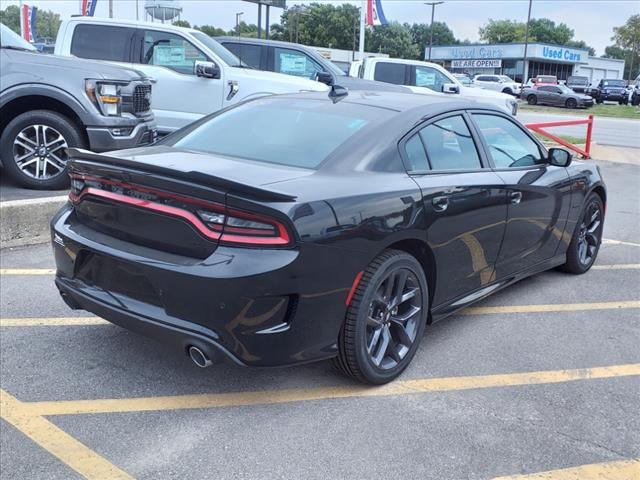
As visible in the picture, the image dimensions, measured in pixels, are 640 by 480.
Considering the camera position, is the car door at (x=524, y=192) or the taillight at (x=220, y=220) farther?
the car door at (x=524, y=192)

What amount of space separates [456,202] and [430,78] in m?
11.4

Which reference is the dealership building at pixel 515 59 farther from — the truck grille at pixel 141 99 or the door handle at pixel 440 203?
the door handle at pixel 440 203

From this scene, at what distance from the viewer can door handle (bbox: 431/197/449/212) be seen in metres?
3.63

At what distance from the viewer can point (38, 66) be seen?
6.81 metres

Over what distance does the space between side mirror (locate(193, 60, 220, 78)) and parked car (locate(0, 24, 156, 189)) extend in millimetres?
2199

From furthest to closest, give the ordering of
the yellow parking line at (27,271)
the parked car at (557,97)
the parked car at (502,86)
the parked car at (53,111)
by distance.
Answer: the parked car at (502,86) → the parked car at (557,97) → the parked car at (53,111) → the yellow parking line at (27,271)

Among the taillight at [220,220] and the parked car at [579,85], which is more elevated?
the parked car at [579,85]

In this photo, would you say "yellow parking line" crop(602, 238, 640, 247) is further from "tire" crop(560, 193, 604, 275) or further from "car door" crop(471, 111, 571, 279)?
"car door" crop(471, 111, 571, 279)

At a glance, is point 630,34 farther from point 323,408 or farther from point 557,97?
point 323,408

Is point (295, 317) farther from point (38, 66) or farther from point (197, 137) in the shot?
point (38, 66)

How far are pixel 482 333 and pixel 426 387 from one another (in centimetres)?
96

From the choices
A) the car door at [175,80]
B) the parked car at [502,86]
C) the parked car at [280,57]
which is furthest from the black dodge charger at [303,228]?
the parked car at [502,86]

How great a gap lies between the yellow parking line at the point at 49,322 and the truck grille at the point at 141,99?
145 inches

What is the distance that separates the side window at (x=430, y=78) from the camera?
1448 cm
